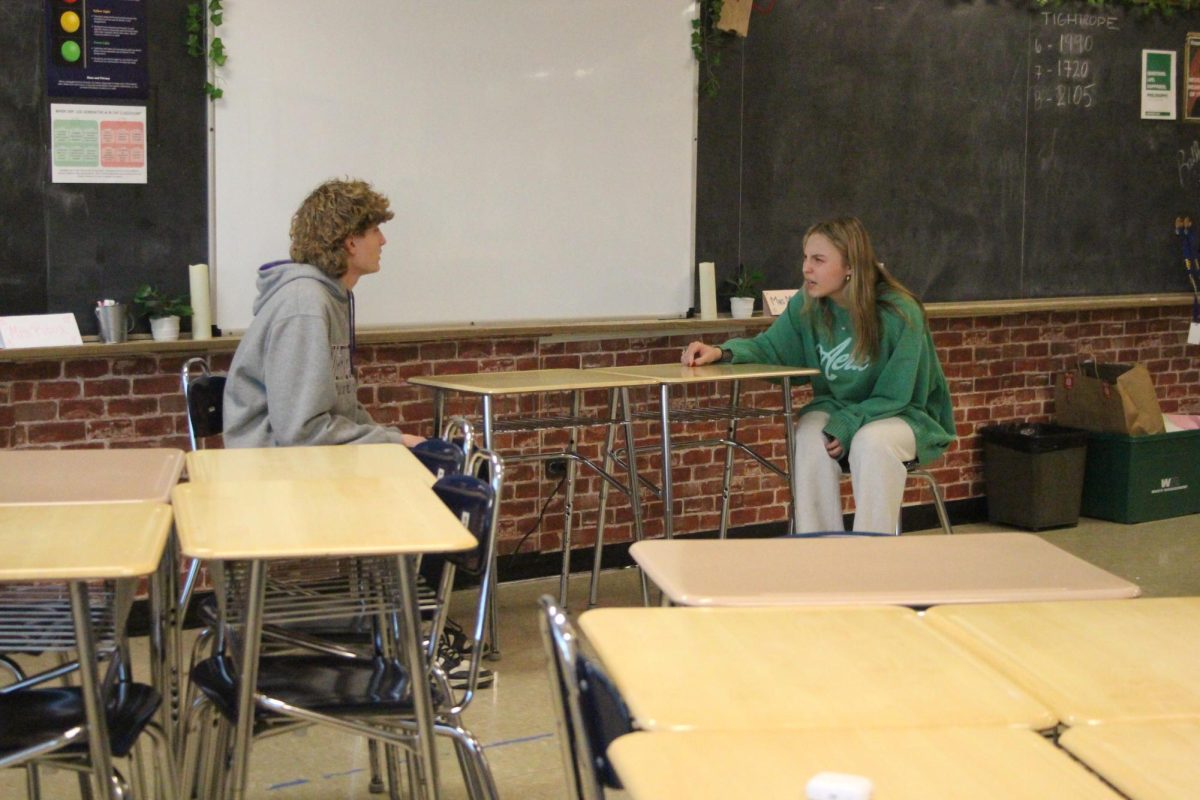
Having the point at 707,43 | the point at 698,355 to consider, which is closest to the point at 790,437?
the point at 698,355

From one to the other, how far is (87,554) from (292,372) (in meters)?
1.59

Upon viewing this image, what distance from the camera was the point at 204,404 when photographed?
3.80 meters

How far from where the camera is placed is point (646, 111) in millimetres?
5102

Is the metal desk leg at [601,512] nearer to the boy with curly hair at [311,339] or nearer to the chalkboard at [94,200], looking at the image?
the boy with curly hair at [311,339]

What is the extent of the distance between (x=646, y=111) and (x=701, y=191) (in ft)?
1.29

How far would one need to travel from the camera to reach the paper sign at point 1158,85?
650 cm

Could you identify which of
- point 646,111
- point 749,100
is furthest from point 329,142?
point 749,100

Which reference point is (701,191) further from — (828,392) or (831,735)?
(831,735)

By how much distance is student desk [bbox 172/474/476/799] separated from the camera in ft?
6.94

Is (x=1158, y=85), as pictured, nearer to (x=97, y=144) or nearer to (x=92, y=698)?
(x=97, y=144)

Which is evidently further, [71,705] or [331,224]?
[331,224]

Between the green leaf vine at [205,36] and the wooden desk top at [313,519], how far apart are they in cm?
196

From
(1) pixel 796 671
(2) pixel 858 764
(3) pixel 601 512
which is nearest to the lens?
(2) pixel 858 764

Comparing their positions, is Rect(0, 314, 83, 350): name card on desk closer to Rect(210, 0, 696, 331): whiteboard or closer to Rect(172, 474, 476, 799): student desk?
Rect(210, 0, 696, 331): whiteboard
